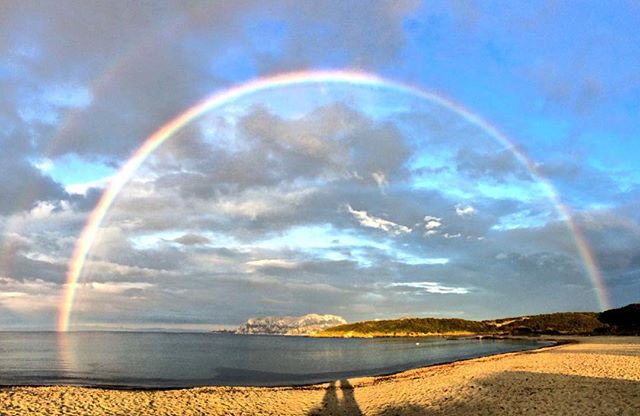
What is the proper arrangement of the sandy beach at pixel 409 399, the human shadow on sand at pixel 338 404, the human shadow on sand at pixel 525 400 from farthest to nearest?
the human shadow on sand at pixel 338 404, the sandy beach at pixel 409 399, the human shadow on sand at pixel 525 400

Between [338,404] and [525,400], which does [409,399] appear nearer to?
Answer: [338,404]

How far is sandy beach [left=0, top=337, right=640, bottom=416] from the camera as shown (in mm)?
22781

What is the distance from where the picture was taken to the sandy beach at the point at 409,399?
74.7ft

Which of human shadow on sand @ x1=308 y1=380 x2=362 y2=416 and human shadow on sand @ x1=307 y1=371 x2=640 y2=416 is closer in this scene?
human shadow on sand @ x1=307 y1=371 x2=640 y2=416

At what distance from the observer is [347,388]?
37969 millimetres

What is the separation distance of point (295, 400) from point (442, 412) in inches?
443

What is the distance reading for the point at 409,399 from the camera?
28.5 m

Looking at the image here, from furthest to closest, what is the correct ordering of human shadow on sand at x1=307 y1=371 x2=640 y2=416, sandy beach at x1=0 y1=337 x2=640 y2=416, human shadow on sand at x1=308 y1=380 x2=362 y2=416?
human shadow on sand at x1=308 y1=380 x2=362 y2=416
sandy beach at x1=0 y1=337 x2=640 y2=416
human shadow on sand at x1=307 y1=371 x2=640 y2=416

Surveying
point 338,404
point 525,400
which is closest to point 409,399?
point 338,404

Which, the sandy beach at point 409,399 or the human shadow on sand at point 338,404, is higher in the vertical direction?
the sandy beach at point 409,399

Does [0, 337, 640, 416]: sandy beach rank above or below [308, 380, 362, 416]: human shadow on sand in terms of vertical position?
above

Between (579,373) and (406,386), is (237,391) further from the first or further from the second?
(579,373)

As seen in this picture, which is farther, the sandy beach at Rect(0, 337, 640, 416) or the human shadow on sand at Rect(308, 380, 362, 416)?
the human shadow on sand at Rect(308, 380, 362, 416)

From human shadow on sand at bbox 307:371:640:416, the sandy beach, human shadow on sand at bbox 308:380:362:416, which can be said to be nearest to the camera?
human shadow on sand at bbox 307:371:640:416
